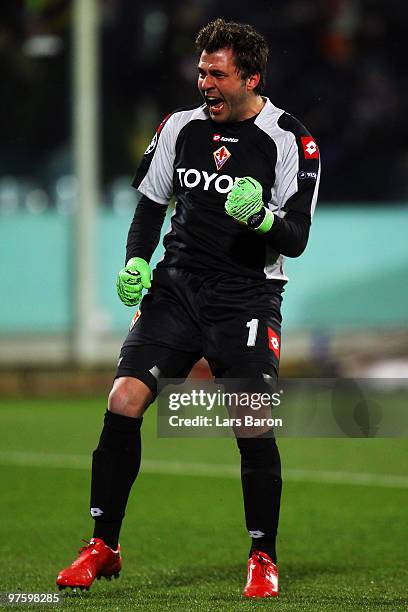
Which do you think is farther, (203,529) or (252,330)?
(203,529)

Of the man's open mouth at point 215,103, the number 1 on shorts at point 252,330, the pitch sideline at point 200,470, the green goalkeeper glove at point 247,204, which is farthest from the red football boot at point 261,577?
the pitch sideline at point 200,470

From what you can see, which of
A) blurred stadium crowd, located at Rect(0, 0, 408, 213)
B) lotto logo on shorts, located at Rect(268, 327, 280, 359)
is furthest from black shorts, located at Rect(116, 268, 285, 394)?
blurred stadium crowd, located at Rect(0, 0, 408, 213)

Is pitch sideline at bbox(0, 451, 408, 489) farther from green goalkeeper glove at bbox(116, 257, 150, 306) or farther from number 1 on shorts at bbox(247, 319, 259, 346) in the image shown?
green goalkeeper glove at bbox(116, 257, 150, 306)

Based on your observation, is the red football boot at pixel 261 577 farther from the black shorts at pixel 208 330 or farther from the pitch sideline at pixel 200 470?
the pitch sideline at pixel 200 470

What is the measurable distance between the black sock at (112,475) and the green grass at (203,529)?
0.27 m

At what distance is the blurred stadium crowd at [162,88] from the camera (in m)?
14.7

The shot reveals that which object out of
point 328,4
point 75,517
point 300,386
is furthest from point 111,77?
point 300,386

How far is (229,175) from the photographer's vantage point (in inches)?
220

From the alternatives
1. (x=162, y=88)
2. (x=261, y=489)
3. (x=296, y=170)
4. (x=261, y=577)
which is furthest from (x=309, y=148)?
(x=162, y=88)

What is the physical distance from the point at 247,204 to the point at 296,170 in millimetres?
391

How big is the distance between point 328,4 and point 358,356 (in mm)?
4232

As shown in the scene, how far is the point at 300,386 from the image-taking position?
6461 millimetres

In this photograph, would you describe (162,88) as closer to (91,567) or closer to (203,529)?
(203,529)

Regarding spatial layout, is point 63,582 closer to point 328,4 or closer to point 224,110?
point 224,110
